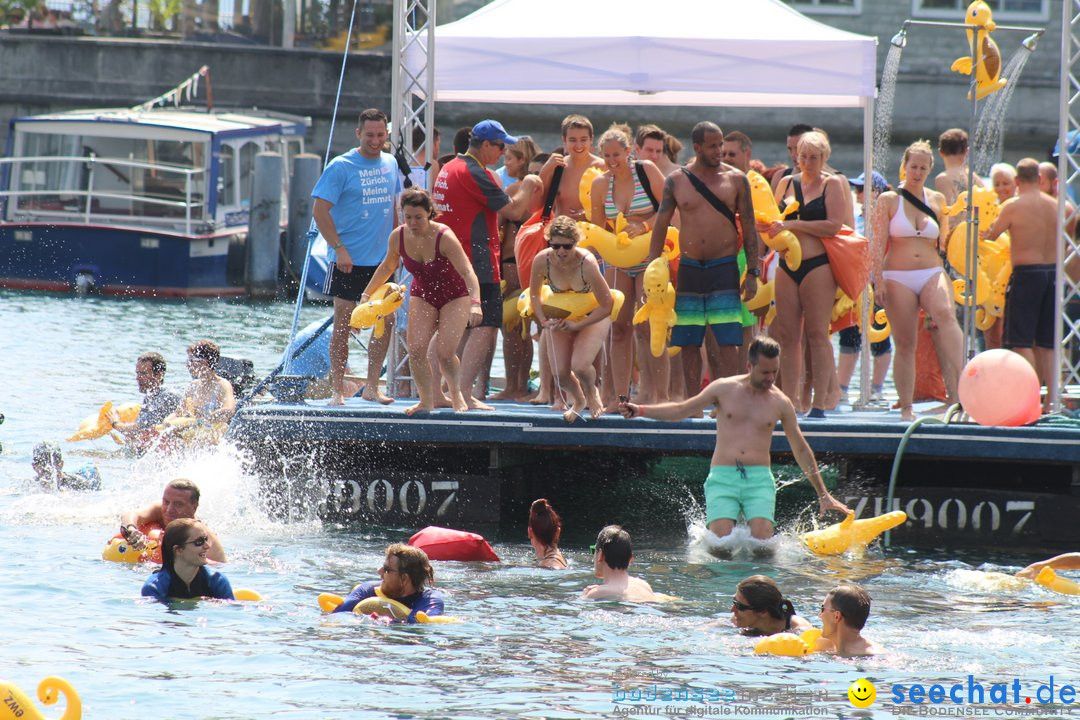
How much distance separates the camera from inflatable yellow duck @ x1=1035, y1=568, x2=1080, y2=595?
9328mm

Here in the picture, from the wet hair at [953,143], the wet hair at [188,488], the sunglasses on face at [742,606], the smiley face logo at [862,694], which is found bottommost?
the smiley face logo at [862,694]

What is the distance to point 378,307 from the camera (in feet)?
35.1

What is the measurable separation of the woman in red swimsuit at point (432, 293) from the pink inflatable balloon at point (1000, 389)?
3.38 metres

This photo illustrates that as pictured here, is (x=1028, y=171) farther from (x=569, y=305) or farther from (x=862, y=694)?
(x=862, y=694)

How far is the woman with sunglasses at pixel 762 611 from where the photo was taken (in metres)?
8.08

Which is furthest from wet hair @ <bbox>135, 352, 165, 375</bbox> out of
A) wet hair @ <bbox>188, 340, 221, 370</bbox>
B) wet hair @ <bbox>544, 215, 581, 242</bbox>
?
wet hair @ <bbox>544, 215, 581, 242</bbox>

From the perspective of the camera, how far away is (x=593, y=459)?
11.7 m

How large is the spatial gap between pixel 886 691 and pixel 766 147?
25.6 metres

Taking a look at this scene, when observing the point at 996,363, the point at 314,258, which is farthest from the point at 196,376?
the point at 314,258

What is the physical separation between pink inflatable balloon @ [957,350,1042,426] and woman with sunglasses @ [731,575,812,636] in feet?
9.49

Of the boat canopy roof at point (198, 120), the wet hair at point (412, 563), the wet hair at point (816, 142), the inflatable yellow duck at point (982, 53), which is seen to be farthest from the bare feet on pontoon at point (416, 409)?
the boat canopy roof at point (198, 120)

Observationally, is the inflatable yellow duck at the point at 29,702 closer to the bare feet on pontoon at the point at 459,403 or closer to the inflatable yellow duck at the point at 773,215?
the bare feet on pontoon at the point at 459,403

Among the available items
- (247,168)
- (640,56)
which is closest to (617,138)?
(640,56)

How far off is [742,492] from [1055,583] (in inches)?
78.3
